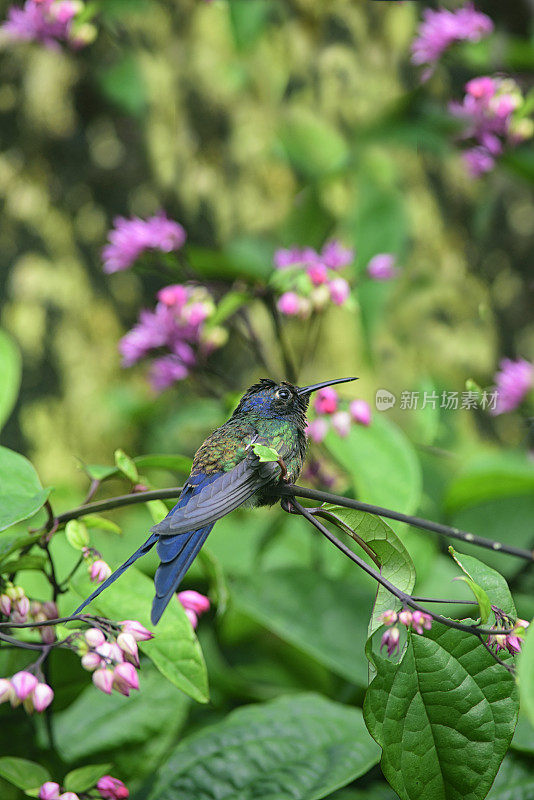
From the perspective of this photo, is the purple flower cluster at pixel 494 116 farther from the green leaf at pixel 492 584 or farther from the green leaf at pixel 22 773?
the green leaf at pixel 22 773

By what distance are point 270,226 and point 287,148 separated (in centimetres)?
23

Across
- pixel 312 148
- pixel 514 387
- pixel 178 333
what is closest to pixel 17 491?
pixel 178 333

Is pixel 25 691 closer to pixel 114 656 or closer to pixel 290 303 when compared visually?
pixel 114 656

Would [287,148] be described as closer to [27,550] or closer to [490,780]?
[27,550]

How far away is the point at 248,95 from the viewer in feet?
7.42

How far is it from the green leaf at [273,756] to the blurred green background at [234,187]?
2.73 ft

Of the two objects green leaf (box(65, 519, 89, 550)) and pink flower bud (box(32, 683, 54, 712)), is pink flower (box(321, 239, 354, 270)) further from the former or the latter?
pink flower bud (box(32, 683, 54, 712))

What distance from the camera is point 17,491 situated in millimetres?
769

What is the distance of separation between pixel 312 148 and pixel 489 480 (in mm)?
1252

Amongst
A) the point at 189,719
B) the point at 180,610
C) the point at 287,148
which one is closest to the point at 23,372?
the point at 287,148

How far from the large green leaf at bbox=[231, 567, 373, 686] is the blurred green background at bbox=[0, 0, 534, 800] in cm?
56

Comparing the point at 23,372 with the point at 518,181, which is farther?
the point at 518,181

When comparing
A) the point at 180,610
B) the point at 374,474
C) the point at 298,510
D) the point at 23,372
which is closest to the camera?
the point at 298,510

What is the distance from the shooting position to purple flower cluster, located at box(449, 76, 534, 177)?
4.59ft
